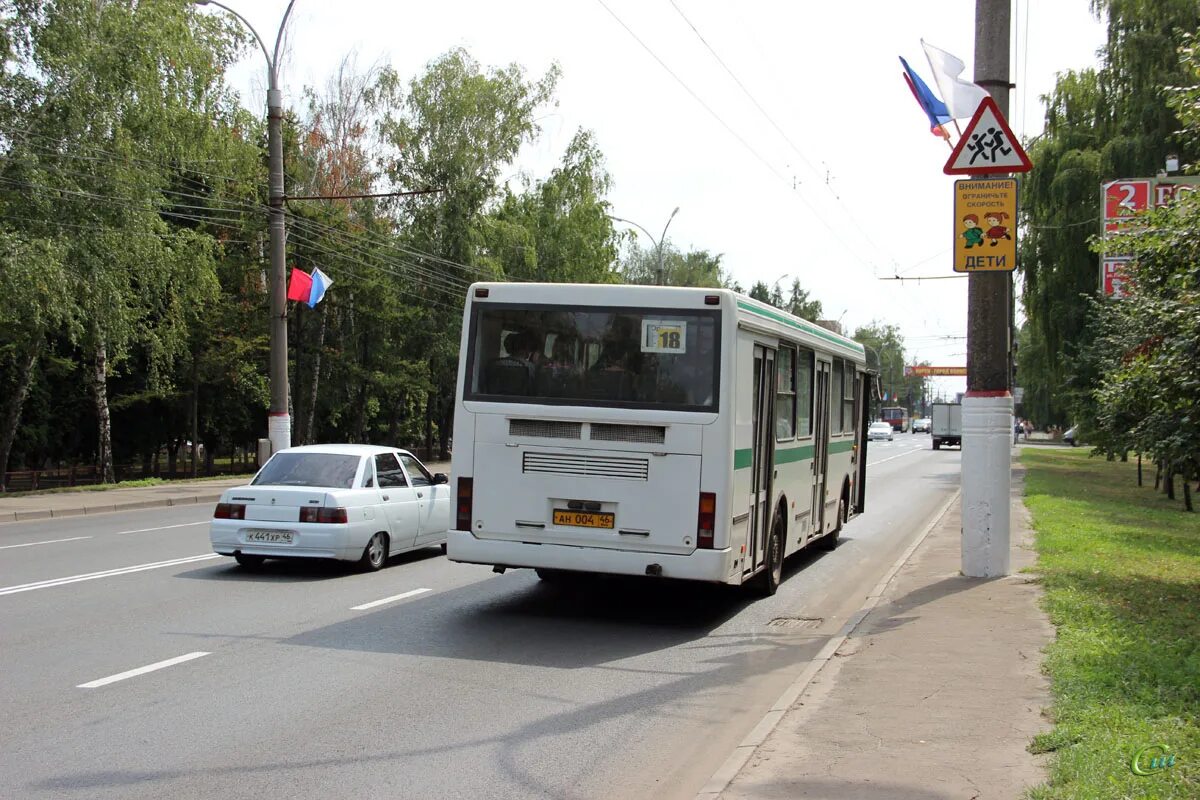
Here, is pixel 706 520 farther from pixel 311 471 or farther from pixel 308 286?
pixel 308 286

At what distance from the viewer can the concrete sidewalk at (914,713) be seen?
5.52 metres

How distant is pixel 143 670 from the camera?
8.05 meters

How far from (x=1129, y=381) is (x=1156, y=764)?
870 centimetres

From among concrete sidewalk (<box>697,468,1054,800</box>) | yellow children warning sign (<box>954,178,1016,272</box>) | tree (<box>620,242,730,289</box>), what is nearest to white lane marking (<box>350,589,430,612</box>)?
concrete sidewalk (<box>697,468,1054,800</box>)

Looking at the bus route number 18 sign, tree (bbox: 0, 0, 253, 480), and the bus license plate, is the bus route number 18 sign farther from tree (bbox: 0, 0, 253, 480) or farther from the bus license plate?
tree (bbox: 0, 0, 253, 480)

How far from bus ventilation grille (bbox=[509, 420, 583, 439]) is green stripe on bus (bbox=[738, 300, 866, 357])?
1.83 m

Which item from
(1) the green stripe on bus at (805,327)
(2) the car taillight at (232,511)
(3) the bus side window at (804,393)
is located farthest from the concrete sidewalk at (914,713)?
(2) the car taillight at (232,511)

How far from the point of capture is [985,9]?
40.9 ft

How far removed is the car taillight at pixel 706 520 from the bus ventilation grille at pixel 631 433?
0.64 metres

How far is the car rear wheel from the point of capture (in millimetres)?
13391

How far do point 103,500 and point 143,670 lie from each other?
1895 cm

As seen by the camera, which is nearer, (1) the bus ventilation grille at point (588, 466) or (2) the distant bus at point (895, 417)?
(1) the bus ventilation grille at point (588, 466)

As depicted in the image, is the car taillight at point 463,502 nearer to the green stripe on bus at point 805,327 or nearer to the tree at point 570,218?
the green stripe on bus at point 805,327

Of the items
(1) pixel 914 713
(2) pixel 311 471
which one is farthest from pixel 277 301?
(1) pixel 914 713
